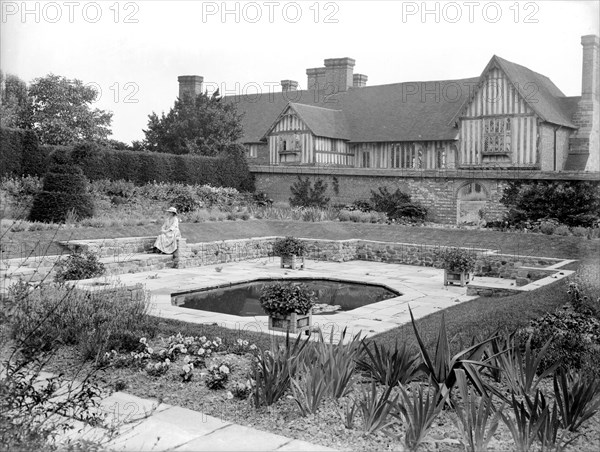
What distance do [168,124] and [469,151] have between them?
15.7 meters

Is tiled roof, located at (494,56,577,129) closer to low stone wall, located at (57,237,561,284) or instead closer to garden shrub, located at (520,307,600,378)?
low stone wall, located at (57,237,561,284)

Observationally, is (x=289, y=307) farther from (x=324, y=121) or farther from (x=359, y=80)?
(x=359, y=80)

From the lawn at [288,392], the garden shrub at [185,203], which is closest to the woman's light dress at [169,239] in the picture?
the lawn at [288,392]

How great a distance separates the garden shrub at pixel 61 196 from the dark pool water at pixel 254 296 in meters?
5.75

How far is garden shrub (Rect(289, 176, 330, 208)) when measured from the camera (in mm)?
25031

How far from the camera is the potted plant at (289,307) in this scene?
8.08 m

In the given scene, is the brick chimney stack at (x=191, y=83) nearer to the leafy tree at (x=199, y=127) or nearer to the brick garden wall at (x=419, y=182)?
the leafy tree at (x=199, y=127)

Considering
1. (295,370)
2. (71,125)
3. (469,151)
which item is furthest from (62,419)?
(71,125)

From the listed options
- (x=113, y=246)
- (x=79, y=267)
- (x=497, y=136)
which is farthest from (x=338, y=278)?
(x=497, y=136)

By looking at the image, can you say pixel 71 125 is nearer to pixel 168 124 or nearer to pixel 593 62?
pixel 168 124

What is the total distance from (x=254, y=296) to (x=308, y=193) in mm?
14061

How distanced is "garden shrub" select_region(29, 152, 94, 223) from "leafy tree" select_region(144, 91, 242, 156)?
16.0 m

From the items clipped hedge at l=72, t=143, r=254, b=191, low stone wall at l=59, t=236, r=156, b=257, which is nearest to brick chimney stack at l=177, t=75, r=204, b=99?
clipped hedge at l=72, t=143, r=254, b=191

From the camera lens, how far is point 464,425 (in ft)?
13.8
